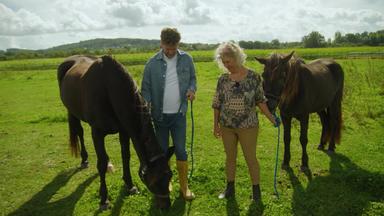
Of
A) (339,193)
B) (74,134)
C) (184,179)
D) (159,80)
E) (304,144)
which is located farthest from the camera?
(74,134)

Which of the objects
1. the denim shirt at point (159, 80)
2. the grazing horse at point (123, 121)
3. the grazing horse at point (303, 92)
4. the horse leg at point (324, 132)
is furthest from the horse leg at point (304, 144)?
the grazing horse at point (123, 121)

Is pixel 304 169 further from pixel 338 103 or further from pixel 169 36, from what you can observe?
pixel 169 36

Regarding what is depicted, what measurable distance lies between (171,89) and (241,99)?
1.01 metres

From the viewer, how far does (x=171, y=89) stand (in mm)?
4605

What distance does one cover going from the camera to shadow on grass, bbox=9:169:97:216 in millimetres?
4910

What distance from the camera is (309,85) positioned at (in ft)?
20.5

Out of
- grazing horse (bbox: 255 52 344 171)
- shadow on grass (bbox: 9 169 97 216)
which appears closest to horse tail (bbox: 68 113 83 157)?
shadow on grass (bbox: 9 169 97 216)

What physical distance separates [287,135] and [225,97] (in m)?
2.26

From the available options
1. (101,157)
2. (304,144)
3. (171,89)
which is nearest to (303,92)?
(304,144)

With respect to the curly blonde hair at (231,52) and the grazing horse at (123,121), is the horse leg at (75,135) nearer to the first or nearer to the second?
the grazing horse at (123,121)

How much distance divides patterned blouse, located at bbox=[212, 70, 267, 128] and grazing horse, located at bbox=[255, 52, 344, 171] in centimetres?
64

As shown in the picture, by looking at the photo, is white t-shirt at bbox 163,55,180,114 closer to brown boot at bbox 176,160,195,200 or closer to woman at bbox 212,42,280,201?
woman at bbox 212,42,280,201

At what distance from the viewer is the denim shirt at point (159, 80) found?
453 cm

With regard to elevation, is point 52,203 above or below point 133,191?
below
